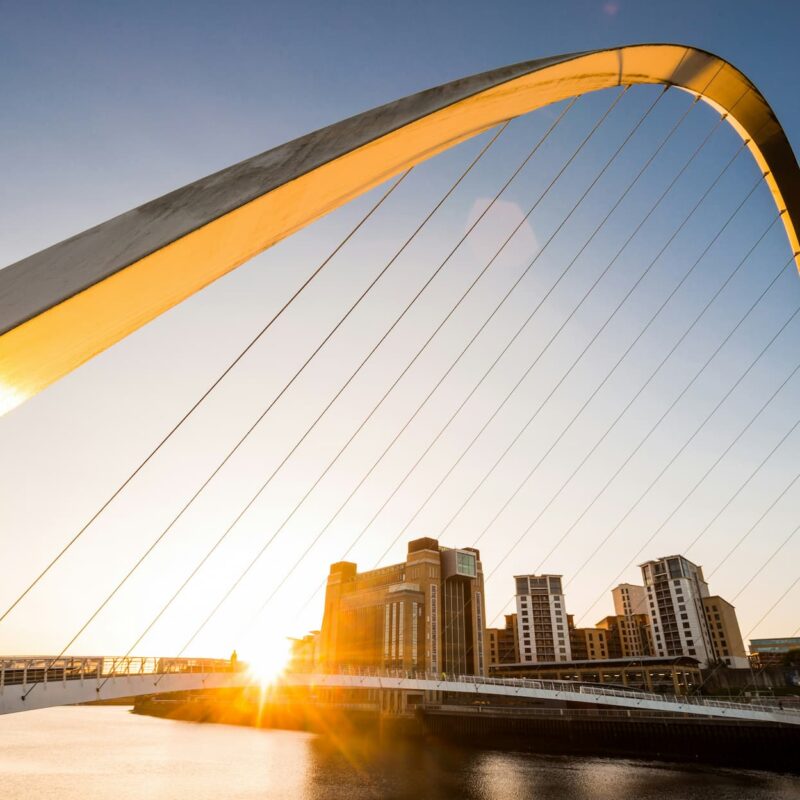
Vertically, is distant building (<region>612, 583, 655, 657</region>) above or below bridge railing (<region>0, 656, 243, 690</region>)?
above

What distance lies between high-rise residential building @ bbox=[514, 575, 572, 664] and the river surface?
6454 cm

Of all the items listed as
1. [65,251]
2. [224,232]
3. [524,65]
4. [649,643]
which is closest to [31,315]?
[65,251]

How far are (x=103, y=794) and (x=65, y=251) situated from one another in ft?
86.4

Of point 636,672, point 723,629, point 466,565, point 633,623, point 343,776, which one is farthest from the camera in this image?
point 633,623

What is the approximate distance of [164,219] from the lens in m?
2.78

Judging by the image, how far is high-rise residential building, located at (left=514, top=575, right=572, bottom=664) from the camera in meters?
92.7

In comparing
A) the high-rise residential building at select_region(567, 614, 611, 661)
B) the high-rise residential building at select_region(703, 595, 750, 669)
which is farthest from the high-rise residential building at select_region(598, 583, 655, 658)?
the high-rise residential building at select_region(703, 595, 750, 669)

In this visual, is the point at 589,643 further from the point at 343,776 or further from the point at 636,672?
the point at 343,776

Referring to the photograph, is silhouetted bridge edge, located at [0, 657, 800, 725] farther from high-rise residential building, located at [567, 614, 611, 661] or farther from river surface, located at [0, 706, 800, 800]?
high-rise residential building, located at [567, 614, 611, 661]

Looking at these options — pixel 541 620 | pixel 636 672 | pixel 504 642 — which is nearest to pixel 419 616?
pixel 636 672

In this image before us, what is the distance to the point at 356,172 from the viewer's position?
13.0ft

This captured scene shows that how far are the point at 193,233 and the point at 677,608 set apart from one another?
98.8 m

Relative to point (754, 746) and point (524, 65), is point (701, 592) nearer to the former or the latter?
point (754, 746)

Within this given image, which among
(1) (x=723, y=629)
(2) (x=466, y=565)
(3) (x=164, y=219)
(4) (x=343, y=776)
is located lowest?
(4) (x=343, y=776)
